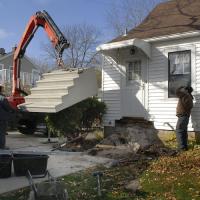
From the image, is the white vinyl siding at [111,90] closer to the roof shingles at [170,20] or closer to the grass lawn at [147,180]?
the roof shingles at [170,20]

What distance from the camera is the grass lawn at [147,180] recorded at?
7480mm

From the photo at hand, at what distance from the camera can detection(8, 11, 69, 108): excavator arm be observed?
1504 cm

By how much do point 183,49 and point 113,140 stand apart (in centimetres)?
368

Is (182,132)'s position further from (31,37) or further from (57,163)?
(31,37)

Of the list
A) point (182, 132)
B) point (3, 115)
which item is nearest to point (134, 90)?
point (182, 132)

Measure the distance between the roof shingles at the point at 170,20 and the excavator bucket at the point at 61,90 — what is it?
7.57ft

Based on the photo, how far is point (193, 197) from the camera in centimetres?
729

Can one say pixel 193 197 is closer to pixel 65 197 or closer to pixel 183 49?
pixel 65 197

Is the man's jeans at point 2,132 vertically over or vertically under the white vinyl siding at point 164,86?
under

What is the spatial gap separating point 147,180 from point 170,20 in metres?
7.99

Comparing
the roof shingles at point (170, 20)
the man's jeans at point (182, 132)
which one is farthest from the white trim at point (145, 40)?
the man's jeans at point (182, 132)

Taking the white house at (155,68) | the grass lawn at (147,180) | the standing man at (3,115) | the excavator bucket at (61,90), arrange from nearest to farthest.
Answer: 1. the grass lawn at (147,180)
2. the standing man at (3,115)
3. the white house at (155,68)
4. the excavator bucket at (61,90)

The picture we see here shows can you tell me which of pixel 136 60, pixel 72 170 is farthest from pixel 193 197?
pixel 136 60

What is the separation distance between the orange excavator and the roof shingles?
7.18ft
